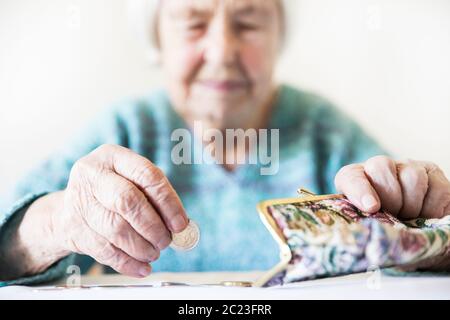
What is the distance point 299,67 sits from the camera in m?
1.03

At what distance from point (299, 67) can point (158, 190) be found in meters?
0.55

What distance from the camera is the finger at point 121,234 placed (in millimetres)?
592

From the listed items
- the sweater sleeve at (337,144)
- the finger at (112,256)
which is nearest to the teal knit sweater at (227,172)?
the sweater sleeve at (337,144)

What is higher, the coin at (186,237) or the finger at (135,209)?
the finger at (135,209)

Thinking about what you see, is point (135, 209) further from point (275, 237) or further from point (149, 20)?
point (149, 20)

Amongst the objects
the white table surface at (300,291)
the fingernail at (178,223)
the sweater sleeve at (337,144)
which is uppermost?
the sweater sleeve at (337,144)

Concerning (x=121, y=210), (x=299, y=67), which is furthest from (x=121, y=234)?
(x=299, y=67)

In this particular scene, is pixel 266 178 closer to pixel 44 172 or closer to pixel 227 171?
pixel 227 171

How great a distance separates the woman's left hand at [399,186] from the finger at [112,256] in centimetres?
27

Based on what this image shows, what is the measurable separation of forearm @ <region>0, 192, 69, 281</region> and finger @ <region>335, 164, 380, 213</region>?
0.37 meters

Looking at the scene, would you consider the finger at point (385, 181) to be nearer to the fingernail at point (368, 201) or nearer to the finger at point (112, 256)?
the fingernail at point (368, 201)

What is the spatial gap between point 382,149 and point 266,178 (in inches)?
9.3

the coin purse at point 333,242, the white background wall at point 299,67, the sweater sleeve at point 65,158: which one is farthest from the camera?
the white background wall at point 299,67

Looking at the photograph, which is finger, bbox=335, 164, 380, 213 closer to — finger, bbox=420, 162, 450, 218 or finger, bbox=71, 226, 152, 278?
finger, bbox=420, 162, 450, 218
